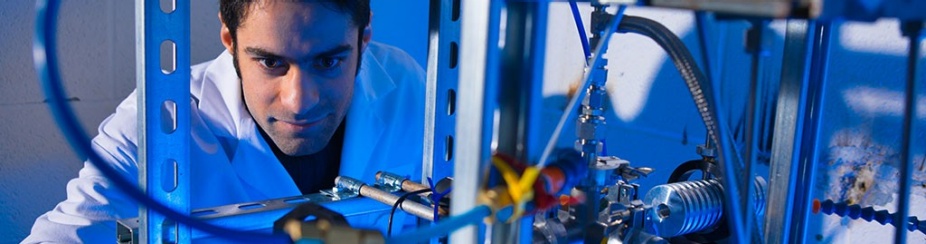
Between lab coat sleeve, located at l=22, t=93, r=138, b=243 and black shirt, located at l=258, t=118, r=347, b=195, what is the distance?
1.00 feet

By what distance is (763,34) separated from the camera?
1.69 feet

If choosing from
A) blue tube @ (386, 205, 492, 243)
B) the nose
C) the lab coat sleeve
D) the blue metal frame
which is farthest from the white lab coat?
the blue metal frame

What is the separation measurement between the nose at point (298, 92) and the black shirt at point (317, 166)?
177mm

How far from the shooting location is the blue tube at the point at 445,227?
1.52ft

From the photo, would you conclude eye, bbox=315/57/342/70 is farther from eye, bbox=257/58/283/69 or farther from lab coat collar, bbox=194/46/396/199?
lab coat collar, bbox=194/46/396/199

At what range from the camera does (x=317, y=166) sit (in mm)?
1688

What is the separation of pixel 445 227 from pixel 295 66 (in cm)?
93

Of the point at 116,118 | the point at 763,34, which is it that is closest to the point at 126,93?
the point at 116,118

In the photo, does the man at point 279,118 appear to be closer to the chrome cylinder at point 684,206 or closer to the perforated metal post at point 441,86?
the perforated metal post at point 441,86

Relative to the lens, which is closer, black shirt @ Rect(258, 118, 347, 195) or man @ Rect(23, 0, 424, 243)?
man @ Rect(23, 0, 424, 243)

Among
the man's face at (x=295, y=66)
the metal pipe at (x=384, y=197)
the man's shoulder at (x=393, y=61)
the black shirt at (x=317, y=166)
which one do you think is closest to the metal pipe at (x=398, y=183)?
the metal pipe at (x=384, y=197)

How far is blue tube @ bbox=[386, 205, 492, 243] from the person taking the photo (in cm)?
46

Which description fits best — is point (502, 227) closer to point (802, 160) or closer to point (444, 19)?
point (802, 160)

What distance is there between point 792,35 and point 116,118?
3.90ft
